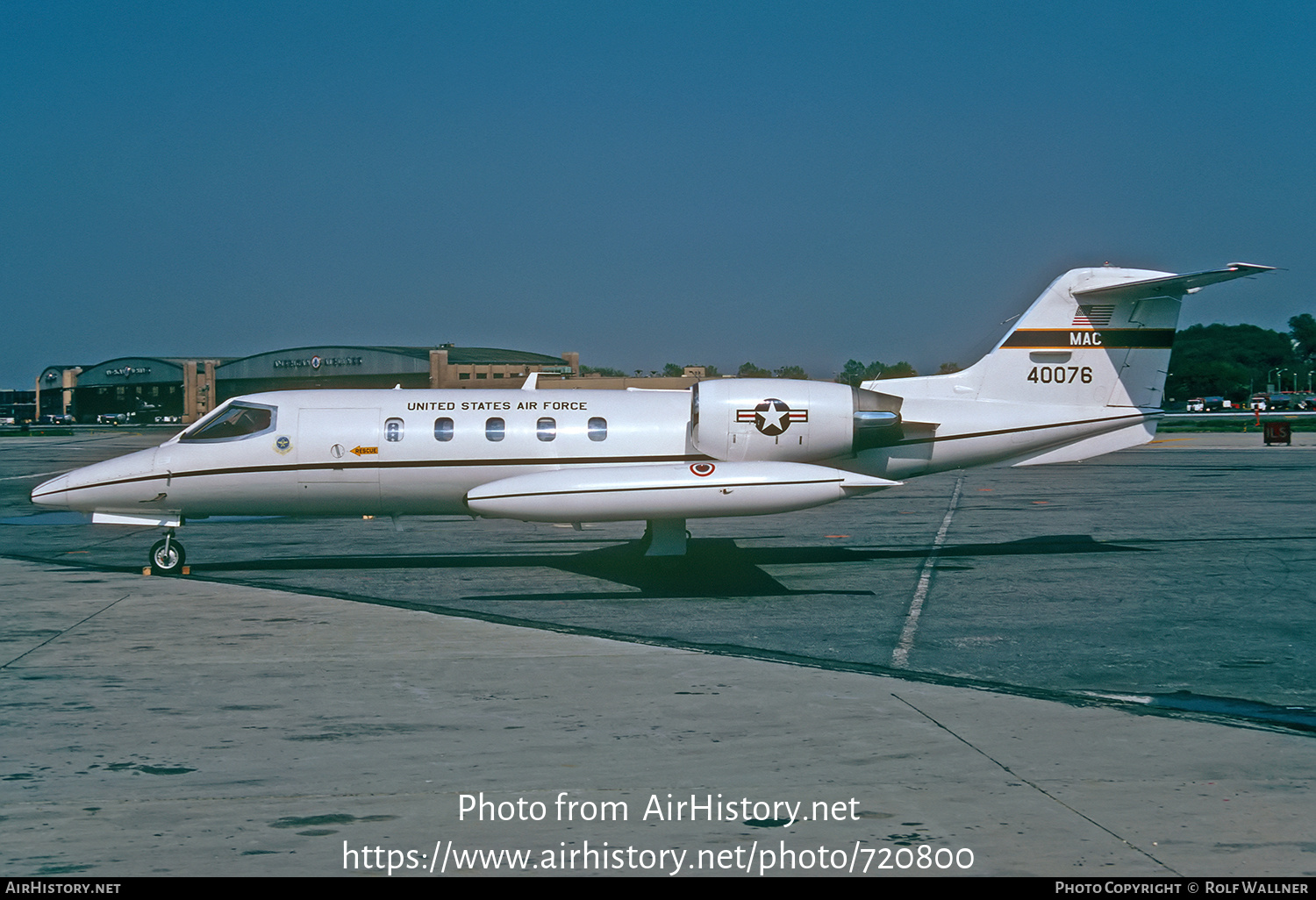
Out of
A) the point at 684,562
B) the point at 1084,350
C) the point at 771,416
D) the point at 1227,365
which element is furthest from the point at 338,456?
the point at 1227,365

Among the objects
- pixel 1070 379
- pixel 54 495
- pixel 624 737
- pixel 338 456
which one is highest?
pixel 1070 379

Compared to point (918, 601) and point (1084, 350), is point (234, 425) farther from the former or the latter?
point (1084, 350)

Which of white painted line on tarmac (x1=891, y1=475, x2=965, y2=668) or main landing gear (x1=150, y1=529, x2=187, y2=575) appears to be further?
main landing gear (x1=150, y1=529, x2=187, y2=575)

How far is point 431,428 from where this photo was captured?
16.6 m

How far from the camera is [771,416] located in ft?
54.0

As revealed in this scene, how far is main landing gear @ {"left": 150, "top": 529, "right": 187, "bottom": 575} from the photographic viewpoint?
16.2m

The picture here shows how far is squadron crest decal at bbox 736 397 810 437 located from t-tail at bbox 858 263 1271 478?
2062mm

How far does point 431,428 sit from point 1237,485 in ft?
76.5

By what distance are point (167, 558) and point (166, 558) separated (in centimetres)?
1

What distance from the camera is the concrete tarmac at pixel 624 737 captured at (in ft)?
18.9

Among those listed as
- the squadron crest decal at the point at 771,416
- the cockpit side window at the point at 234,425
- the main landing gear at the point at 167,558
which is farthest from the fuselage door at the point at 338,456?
the squadron crest decal at the point at 771,416

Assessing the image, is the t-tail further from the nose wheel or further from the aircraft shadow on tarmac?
the nose wheel

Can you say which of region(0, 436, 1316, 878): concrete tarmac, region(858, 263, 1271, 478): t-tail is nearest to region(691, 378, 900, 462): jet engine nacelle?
region(858, 263, 1271, 478): t-tail

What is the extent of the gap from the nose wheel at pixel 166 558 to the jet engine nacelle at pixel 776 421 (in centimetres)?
755
